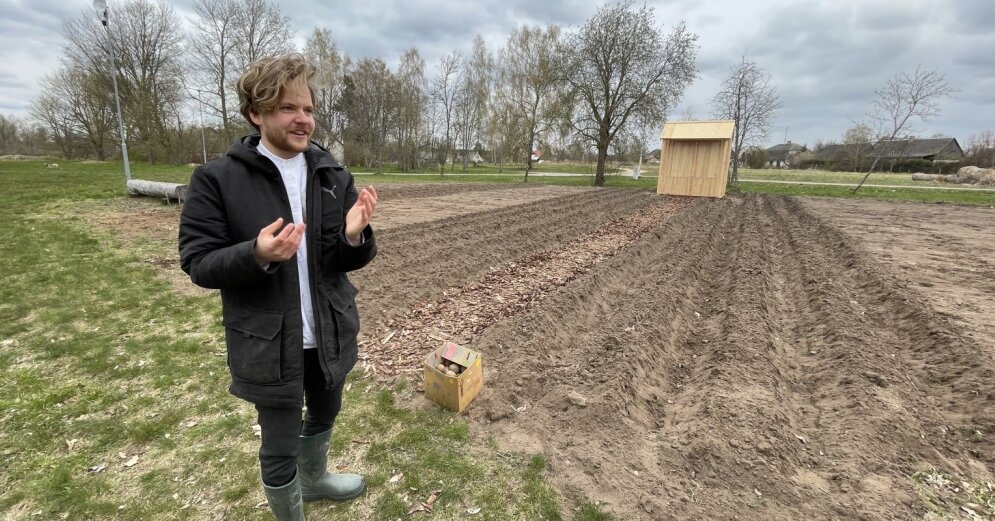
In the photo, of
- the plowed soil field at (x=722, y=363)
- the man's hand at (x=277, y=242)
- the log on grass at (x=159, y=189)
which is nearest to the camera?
the man's hand at (x=277, y=242)

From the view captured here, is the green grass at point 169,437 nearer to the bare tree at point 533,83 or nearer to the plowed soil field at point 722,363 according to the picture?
the plowed soil field at point 722,363

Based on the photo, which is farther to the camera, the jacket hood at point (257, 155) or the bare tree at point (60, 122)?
the bare tree at point (60, 122)

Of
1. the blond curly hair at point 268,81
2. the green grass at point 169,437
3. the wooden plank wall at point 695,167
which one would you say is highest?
the wooden plank wall at point 695,167

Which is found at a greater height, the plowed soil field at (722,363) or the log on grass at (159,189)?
the log on grass at (159,189)

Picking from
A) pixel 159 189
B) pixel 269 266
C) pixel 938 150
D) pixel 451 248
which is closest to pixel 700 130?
pixel 451 248

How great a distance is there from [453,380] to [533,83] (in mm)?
27938

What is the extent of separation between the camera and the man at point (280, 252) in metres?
1.47

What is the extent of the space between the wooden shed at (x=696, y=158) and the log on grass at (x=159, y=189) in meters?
17.8

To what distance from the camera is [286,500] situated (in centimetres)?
187

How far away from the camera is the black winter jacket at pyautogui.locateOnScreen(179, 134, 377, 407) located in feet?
4.82

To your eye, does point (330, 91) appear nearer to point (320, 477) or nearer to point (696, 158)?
point (696, 158)

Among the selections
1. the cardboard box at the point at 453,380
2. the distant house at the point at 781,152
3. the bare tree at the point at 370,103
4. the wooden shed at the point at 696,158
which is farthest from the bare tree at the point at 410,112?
the distant house at the point at 781,152

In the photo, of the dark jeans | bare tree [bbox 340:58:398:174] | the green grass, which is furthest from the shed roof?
bare tree [bbox 340:58:398:174]

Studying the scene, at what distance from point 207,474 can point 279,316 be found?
1693 mm
